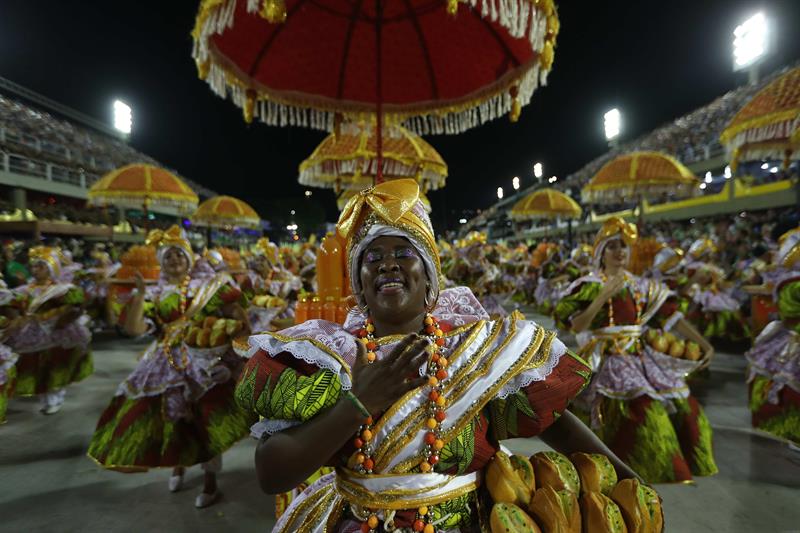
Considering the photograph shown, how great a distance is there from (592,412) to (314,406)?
333 cm

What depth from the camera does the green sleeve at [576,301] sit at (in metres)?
4.04

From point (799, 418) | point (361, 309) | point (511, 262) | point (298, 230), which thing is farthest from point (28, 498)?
point (298, 230)

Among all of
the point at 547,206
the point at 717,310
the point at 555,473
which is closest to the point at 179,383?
the point at 555,473

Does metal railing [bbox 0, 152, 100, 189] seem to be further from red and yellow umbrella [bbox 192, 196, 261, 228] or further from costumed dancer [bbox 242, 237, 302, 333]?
costumed dancer [bbox 242, 237, 302, 333]

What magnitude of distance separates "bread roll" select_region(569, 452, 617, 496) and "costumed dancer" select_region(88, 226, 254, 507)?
3.41 metres

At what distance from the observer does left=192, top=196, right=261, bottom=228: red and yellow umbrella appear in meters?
14.1

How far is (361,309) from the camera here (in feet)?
6.20

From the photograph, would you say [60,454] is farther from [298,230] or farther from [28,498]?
[298,230]

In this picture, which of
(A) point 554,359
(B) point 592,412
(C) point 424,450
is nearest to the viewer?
(C) point 424,450

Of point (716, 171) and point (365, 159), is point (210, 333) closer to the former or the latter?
point (365, 159)

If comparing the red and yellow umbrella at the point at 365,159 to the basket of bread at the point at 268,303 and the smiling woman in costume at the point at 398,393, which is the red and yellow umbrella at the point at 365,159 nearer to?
the basket of bread at the point at 268,303

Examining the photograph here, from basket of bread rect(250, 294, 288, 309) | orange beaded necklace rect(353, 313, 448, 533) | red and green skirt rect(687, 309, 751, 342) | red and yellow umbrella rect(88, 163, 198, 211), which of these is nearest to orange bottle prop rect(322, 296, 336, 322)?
orange beaded necklace rect(353, 313, 448, 533)

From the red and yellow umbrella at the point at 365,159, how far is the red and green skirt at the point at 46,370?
450cm

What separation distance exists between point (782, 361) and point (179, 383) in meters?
5.82
